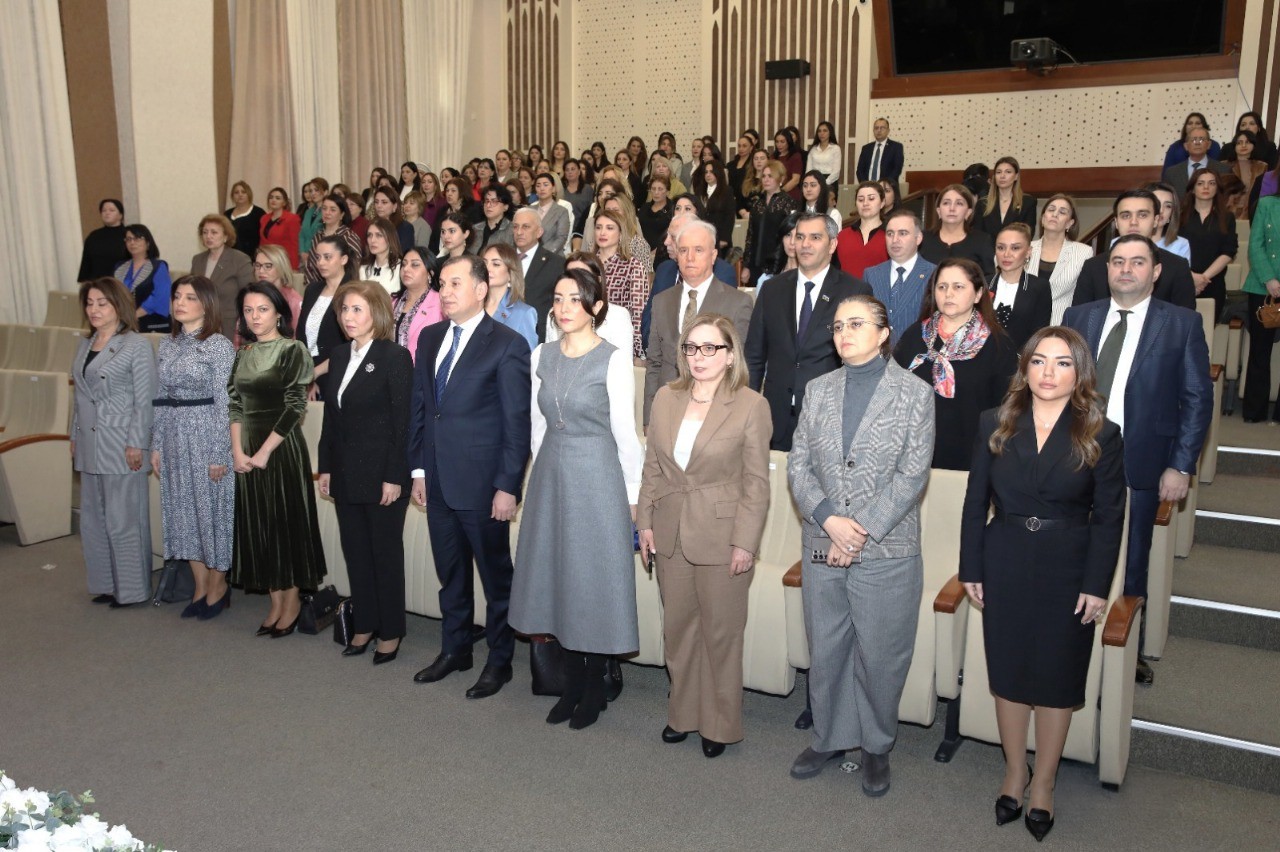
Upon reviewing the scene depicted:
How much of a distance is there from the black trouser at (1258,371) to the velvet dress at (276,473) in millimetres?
4977

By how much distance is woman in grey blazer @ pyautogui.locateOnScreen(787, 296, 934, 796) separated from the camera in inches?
131

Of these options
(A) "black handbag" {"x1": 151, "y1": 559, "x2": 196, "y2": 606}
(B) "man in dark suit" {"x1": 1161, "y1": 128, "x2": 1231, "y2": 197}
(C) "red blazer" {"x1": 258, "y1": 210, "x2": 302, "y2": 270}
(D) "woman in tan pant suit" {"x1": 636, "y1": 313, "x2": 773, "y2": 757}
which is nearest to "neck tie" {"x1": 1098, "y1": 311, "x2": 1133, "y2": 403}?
(D) "woman in tan pant suit" {"x1": 636, "y1": 313, "x2": 773, "y2": 757}

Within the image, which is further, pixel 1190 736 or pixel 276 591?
pixel 276 591

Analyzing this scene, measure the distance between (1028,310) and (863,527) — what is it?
1724 millimetres

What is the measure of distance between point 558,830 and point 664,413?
52.6 inches

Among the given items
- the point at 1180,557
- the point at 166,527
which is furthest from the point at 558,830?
the point at 1180,557

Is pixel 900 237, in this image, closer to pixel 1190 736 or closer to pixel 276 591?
pixel 1190 736

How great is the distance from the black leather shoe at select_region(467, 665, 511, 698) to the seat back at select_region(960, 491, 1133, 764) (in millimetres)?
1737

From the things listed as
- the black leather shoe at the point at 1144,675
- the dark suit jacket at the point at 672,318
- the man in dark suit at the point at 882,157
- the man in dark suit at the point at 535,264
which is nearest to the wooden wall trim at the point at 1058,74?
the man in dark suit at the point at 882,157

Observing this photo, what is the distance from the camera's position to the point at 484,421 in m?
4.08

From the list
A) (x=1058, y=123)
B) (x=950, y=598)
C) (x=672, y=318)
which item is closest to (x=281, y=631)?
(x=672, y=318)

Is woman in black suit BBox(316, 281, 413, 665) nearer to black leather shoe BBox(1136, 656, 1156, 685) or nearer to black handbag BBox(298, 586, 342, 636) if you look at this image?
black handbag BBox(298, 586, 342, 636)

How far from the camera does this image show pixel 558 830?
3258 mm

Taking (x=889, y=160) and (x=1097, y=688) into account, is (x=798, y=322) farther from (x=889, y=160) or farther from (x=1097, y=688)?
(x=889, y=160)
